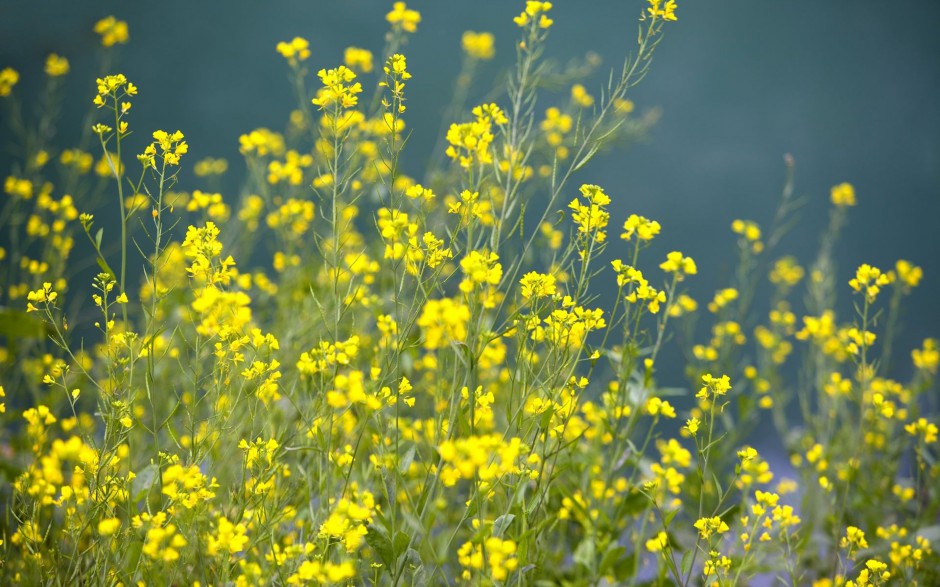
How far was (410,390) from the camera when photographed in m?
1.12

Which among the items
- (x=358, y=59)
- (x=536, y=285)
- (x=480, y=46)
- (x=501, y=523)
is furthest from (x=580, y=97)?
(x=501, y=523)

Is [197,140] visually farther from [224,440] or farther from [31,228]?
[224,440]

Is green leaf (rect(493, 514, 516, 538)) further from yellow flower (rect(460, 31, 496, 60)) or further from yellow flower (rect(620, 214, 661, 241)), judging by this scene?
yellow flower (rect(460, 31, 496, 60))

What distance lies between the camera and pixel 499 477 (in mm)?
1037

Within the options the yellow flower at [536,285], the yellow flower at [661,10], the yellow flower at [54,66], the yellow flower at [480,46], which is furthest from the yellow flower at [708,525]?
the yellow flower at [54,66]

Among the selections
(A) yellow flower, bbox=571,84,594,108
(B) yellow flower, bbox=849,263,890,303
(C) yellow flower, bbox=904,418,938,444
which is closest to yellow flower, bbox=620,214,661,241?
(B) yellow flower, bbox=849,263,890,303

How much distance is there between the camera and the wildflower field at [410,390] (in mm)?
989

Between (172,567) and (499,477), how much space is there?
49 centimetres

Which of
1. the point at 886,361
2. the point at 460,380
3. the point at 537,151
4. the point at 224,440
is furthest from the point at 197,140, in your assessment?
the point at 886,361

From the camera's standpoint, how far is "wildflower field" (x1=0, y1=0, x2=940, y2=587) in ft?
3.25

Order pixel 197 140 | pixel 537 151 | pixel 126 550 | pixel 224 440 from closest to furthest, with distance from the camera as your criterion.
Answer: pixel 126 550 < pixel 224 440 < pixel 537 151 < pixel 197 140

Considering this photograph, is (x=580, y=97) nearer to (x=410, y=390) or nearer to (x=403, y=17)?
(x=403, y=17)

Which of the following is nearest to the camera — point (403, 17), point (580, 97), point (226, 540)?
point (226, 540)

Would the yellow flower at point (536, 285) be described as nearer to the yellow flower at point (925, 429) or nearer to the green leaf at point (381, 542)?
the green leaf at point (381, 542)
